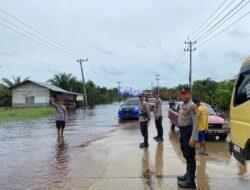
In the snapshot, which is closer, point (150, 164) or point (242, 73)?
point (242, 73)

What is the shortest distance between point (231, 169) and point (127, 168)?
2515mm

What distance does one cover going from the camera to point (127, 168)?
35.0ft

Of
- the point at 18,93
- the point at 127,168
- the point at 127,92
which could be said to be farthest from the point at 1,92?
the point at 127,92

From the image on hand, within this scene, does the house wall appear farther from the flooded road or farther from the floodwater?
the flooded road

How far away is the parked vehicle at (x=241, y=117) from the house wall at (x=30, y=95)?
183 feet

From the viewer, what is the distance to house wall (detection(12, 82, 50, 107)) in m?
62.7

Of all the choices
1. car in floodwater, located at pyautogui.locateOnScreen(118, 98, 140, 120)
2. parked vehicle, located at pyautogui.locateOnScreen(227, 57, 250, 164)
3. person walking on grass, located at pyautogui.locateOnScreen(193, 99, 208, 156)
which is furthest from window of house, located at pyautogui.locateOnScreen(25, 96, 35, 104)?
parked vehicle, located at pyautogui.locateOnScreen(227, 57, 250, 164)

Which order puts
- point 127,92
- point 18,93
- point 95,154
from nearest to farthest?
point 95,154 → point 18,93 → point 127,92

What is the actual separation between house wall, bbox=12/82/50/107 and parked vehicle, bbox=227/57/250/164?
183ft

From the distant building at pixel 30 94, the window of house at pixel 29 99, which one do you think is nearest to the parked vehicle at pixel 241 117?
the distant building at pixel 30 94

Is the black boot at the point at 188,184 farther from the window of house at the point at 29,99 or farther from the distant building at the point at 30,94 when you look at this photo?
the window of house at the point at 29,99

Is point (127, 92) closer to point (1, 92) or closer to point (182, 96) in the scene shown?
point (1, 92)

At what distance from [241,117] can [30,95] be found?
57.4m

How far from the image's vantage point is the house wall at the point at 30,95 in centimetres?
6266
